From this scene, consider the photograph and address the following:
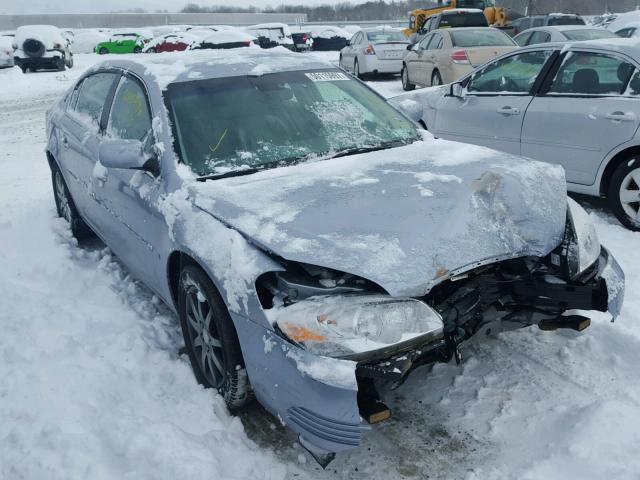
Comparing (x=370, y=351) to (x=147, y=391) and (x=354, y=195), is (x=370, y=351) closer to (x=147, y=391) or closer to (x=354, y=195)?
(x=354, y=195)

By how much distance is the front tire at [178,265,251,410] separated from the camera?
2707mm

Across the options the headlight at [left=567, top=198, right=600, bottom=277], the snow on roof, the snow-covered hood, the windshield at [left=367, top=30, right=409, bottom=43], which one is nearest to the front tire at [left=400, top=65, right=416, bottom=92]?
the windshield at [left=367, top=30, right=409, bottom=43]

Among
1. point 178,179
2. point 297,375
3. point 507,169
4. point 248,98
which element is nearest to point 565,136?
point 507,169

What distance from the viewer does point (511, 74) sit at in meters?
6.12

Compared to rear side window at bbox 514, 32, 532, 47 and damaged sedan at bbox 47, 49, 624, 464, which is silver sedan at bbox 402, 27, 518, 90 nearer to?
rear side window at bbox 514, 32, 532, 47

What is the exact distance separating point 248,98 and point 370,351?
1.95m

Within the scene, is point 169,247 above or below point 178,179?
below

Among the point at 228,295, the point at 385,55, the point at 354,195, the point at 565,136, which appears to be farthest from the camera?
the point at 385,55

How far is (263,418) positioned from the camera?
2947mm

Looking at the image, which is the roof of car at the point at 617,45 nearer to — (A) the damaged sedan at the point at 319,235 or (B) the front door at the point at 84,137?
(A) the damaged sedan at the point at 319,235

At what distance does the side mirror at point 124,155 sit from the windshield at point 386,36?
14576 millimetres

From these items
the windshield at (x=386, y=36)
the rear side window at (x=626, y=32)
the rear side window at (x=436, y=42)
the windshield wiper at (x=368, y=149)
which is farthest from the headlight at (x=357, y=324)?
the rear side window at (x=626, y=32)

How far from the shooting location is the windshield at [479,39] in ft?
39.0

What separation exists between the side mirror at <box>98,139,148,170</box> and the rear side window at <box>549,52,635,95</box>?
160 inches
